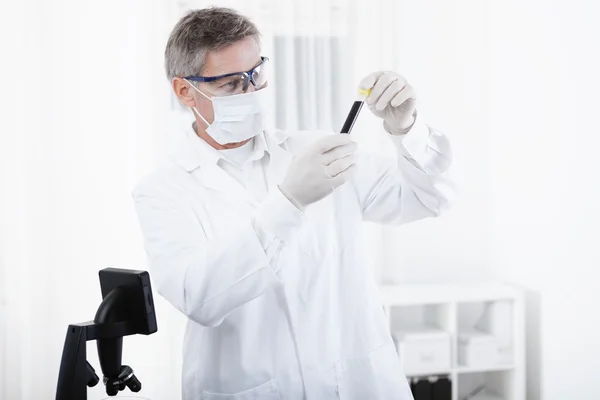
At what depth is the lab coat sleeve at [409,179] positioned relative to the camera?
1396 millimetres

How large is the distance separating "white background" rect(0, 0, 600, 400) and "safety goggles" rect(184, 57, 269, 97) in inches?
53.3

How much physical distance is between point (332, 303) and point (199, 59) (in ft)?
1.99

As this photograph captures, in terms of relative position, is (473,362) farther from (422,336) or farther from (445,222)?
(445,222)

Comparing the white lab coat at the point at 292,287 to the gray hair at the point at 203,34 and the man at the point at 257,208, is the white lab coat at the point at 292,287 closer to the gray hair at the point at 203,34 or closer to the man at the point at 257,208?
the man at the point at 257,208

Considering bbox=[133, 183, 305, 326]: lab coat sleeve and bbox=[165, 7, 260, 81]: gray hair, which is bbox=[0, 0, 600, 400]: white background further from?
bbox=[133, 183, 305, 326]: lab coat sleeve

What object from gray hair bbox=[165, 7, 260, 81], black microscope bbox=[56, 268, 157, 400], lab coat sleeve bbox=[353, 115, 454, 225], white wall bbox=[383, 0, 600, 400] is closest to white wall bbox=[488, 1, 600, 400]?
white wall bbox=[383, 0, 600, 400]

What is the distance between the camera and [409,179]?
4.74ft

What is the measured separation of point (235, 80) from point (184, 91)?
150 mm

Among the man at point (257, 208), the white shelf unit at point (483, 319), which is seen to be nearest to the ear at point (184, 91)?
the man at point (257, 208)

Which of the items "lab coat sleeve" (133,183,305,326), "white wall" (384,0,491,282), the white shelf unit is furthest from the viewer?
"white wall" (384,0,491,282)

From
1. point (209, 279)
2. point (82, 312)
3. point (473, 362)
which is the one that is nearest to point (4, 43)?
point (82, 312)

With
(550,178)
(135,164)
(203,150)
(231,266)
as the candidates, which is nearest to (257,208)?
(231,266)

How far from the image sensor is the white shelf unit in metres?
2.75

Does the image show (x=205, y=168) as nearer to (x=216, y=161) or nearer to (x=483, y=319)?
(x=216, y=161)
